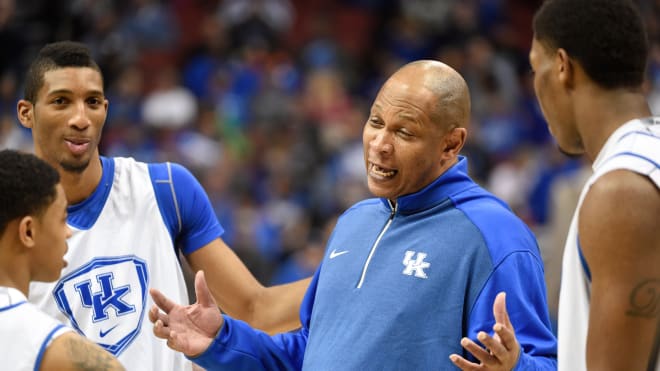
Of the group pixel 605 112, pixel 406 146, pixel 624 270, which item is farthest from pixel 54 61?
pixel 624 270

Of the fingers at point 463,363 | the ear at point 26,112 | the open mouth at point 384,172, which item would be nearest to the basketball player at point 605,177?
the fingers at point 463,363

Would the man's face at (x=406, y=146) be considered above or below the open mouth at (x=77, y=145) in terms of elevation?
below

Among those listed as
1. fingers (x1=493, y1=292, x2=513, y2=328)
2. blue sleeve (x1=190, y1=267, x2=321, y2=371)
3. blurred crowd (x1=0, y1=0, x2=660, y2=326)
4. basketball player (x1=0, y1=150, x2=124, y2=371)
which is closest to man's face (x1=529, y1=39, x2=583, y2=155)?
fingers (x1=493, y1=292, x2=513, y2=328)

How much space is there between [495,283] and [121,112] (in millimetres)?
10930

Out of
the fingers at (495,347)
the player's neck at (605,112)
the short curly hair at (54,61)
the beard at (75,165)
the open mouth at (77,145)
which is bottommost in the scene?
the fingers at (495,347)

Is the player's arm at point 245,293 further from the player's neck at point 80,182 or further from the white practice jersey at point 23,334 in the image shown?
the white practice jersey at point 23,334

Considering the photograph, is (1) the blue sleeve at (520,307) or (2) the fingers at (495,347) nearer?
(2) the fingers at (495,347)

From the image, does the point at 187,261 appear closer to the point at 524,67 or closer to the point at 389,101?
the point at 389,101

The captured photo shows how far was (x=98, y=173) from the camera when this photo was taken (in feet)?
15.9

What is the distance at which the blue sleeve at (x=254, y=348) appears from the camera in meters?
4.26

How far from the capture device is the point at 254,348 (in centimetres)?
434

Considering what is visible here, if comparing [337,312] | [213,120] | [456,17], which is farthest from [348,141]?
[337,312]

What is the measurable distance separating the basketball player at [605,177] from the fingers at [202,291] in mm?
1538

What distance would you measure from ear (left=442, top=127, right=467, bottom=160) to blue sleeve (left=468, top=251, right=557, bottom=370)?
0.55m
